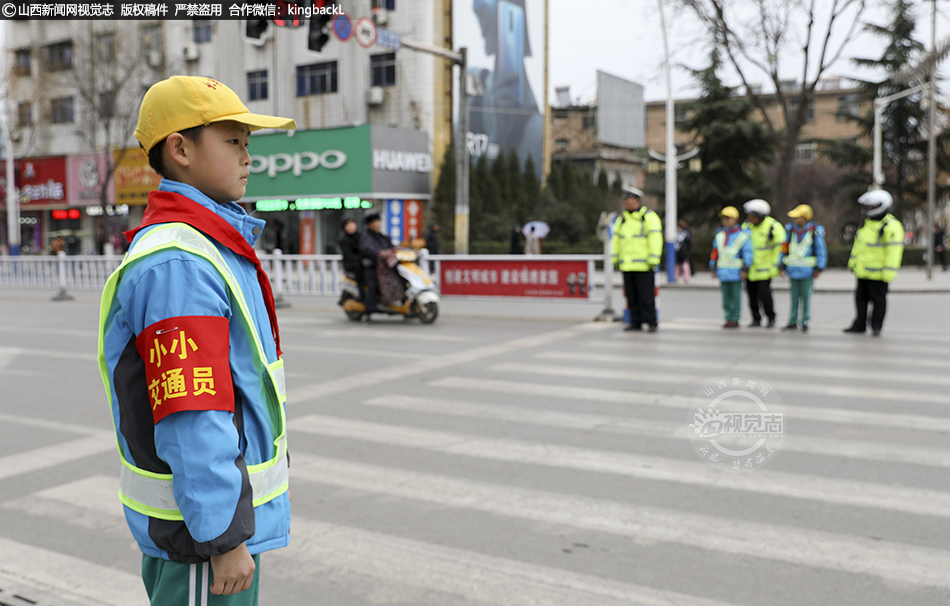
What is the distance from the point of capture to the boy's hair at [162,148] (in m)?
2.01

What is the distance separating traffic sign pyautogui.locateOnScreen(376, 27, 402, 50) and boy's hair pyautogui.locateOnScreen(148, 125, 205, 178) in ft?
47.9

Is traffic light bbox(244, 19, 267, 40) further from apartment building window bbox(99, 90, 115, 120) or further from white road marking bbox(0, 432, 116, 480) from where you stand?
apartment building window bbox(99, 90, 115, 120)

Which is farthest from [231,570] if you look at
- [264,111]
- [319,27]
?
[264,111]

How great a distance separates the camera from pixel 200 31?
124ft

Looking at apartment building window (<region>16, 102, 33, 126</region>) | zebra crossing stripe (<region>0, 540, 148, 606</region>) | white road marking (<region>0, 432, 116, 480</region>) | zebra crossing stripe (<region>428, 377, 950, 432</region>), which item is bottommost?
zebra crossing stripe (<region>0, 540, 148, 606</region>)

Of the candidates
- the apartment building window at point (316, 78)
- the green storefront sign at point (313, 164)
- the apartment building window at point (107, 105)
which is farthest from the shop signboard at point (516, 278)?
the apartment building window at point (107, 105)

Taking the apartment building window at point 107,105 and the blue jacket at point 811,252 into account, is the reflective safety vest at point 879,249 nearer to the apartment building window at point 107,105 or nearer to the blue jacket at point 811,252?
the blue jacket at point 811,252

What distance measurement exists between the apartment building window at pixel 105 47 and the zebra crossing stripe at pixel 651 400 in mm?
32506

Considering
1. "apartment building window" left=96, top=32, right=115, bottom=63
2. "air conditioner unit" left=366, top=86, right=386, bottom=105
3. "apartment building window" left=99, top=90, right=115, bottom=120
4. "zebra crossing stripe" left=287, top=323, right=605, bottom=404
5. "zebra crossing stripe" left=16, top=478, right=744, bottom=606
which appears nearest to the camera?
"zebra crossing stripe" left=16, top=478, right=744, bottom=606

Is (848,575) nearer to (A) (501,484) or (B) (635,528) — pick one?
(B) (635,528)

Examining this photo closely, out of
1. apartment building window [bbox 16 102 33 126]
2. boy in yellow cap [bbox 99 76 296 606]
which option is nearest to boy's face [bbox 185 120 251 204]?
boy in yellow cap [bbox 99 76 296 606]

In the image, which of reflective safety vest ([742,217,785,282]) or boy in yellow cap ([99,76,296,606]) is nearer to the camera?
boy in yellow cap ([99,76,296,606])

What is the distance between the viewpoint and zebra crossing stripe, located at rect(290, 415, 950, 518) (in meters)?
4.79

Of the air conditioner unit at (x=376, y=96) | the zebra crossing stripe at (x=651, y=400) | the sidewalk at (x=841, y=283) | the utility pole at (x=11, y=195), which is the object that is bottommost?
the zebra crossing stripe at (x=651, y=400)
